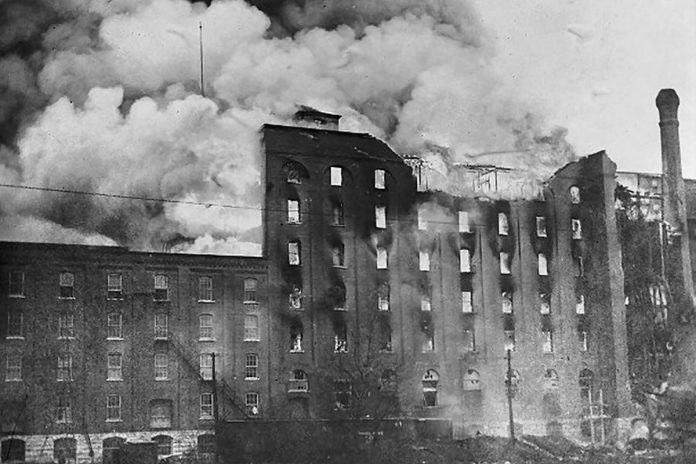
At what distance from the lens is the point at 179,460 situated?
1380 cm

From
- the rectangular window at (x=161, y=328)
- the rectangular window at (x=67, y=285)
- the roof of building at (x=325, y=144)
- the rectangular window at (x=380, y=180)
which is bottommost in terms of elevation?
the rectangular window at (x=161, y=328)

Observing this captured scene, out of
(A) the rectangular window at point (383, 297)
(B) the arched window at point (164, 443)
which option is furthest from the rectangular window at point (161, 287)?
(A) the rectangular window at point (383, 297)

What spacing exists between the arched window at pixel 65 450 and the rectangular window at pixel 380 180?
6.10 metres

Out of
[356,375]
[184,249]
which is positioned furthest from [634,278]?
[184,249]

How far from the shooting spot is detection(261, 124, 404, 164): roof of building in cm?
1448

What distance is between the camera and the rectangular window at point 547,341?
55.5ft

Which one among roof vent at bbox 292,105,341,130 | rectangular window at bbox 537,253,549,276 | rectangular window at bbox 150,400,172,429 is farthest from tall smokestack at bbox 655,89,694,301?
rectangular window at bbox 150,400,172,429

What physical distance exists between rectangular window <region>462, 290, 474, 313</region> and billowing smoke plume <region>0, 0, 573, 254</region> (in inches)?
91.6

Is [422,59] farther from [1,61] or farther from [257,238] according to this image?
[1,61]

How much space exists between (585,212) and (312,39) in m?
6.38

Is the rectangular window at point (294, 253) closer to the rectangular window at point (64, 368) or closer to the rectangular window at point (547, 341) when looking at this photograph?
the rectangular window at point (64, 368)

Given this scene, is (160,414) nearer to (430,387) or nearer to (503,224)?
(430,387)

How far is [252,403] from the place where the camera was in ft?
48.2

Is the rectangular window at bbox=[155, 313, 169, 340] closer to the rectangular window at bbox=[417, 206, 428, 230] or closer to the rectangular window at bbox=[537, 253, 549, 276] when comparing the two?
the rectangular window at bbox=[417, 206, 428, 230]
